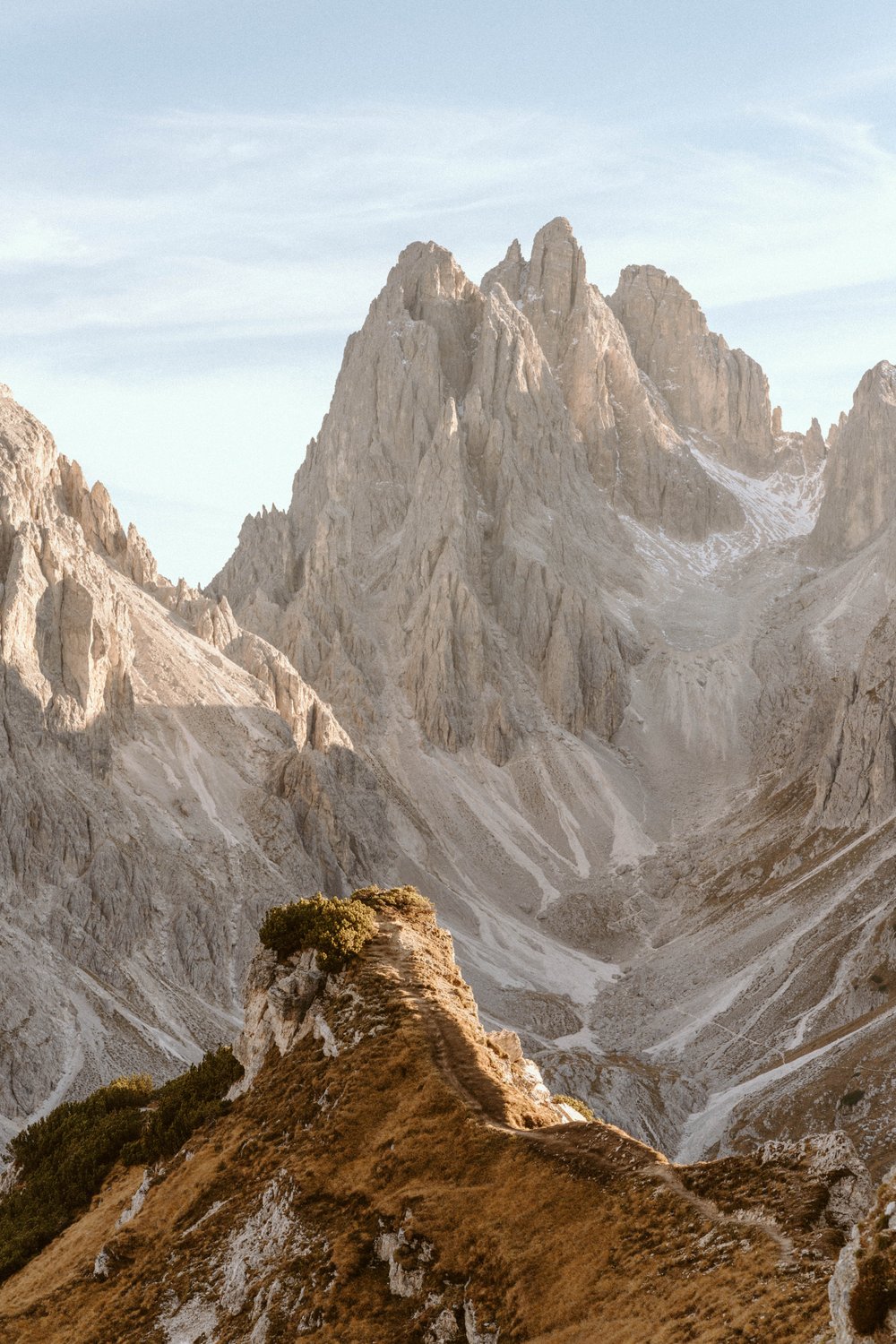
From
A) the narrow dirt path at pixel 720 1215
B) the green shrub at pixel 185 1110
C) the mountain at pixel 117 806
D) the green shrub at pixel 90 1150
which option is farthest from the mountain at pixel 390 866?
the narrow dirt path at pixel 720 1215

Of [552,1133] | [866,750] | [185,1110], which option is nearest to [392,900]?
[185,1110]

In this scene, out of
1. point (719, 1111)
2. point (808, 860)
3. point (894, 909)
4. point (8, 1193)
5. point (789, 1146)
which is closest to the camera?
point (789, 1146)

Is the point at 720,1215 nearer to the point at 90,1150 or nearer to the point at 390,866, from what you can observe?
the point at 90,1150

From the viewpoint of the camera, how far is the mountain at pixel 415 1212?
2020 cm

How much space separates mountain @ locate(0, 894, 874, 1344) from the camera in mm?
20203

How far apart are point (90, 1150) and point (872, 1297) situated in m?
24.5

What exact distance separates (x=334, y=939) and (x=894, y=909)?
337 feet

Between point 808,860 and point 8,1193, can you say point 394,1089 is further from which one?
point 808,860

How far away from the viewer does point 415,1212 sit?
81.1ft

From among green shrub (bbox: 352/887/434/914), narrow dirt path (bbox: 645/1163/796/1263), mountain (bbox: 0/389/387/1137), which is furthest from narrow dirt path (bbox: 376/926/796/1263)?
mountain (bbox: 0/389/387/1137)

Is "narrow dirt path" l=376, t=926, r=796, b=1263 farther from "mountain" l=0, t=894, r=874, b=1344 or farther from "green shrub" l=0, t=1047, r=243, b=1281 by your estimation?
"green shrub" l=0, t=1047, r=243, b=1281

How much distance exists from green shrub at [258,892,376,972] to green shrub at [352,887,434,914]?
2.77 feet

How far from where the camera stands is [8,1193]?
37719 mm

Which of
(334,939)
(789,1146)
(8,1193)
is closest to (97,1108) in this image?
(8,1193)
